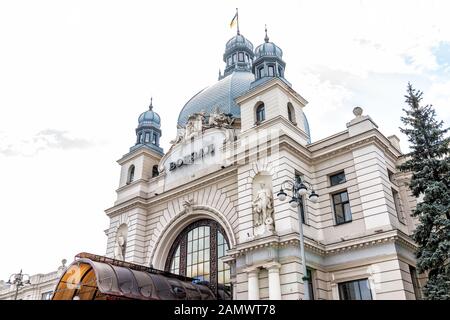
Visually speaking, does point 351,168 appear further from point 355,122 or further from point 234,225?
point 234,225

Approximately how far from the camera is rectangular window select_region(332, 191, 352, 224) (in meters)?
24.6

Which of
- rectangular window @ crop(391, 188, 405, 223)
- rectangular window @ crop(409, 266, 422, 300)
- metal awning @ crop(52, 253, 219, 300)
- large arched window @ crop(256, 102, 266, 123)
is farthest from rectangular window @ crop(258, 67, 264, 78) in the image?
rectangular window @ crop(409, 266, 422, 300)

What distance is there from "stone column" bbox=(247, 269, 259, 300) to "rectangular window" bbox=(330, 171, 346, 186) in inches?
296

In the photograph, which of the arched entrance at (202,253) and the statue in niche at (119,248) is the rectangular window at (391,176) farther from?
the statue in niche at (119,248)

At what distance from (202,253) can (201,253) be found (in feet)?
0.32

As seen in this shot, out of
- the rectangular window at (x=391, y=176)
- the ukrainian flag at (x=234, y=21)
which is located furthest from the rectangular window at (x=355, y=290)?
the ukrainian flag at (x=234, y=21)

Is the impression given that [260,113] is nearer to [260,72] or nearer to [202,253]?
[260,72]

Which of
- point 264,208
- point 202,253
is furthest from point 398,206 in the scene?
point 202,253

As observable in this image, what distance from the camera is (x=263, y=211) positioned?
2425cm

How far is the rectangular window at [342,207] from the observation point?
80.6 feet

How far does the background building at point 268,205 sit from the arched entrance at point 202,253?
72 mm

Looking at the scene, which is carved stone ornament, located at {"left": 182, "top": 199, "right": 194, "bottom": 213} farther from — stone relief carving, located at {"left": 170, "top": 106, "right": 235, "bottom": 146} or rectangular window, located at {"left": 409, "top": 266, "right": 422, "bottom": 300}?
rectangular window, located at {"left": 409, "top": 266, "right": 422, "bottom": 300}

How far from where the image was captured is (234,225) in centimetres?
2639
